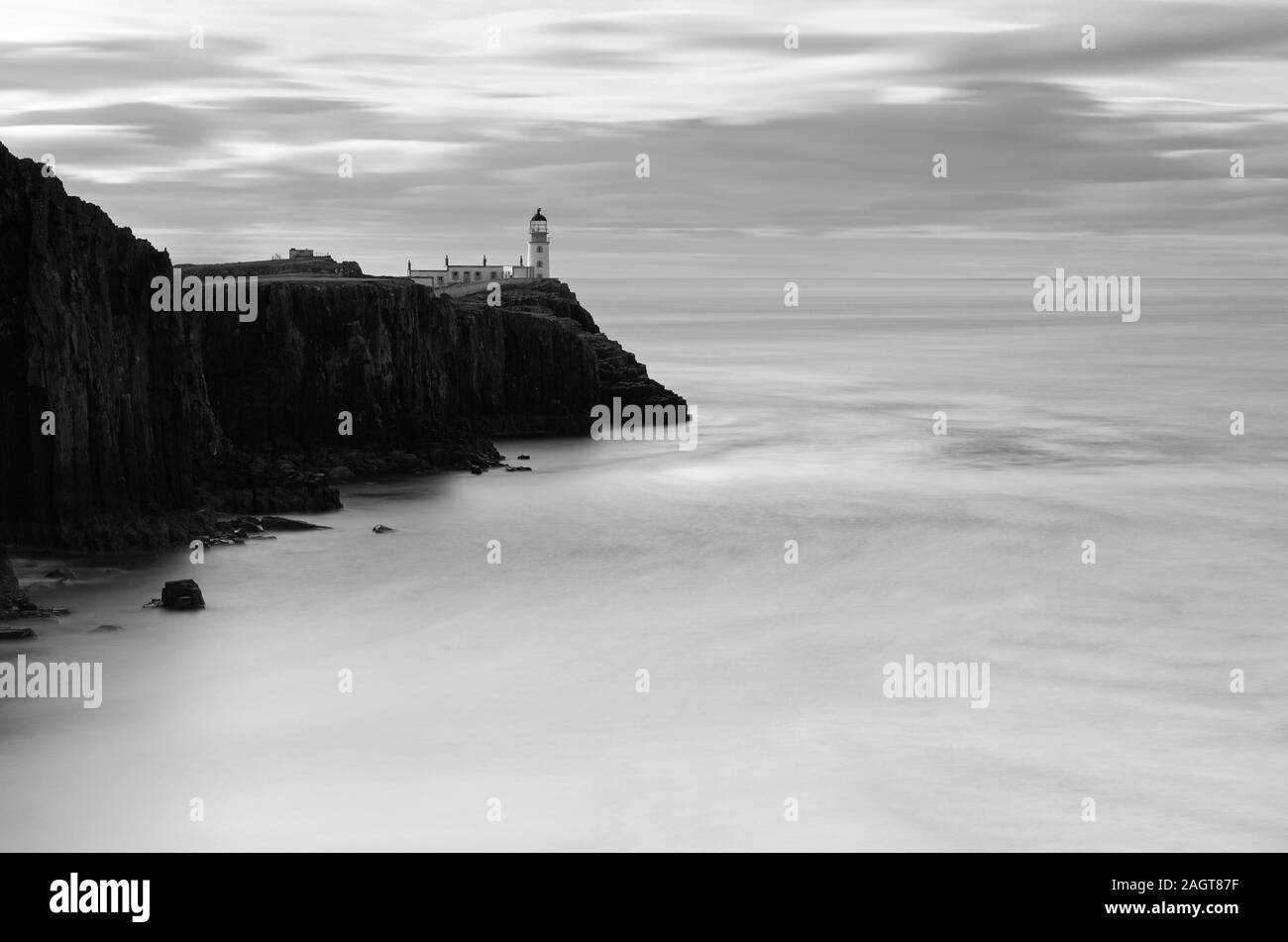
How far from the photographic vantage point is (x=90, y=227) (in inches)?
1817

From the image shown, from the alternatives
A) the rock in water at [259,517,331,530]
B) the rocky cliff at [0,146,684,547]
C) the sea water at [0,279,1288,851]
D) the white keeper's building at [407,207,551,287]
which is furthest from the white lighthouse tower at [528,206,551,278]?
the rock in water at [259,517,331,530]

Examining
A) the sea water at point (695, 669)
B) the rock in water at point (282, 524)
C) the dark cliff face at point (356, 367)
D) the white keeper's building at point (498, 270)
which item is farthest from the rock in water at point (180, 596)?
the white keeper's building at point (498, 270)

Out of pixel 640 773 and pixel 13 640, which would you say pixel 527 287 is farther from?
pixel 640 773

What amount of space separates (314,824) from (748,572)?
21585 millimetres

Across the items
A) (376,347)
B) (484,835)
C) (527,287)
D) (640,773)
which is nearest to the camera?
(484,835)

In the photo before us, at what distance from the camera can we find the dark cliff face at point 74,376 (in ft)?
146

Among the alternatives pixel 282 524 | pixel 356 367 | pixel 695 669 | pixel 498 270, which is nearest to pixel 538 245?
pixel 498 270

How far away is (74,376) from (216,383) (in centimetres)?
1570

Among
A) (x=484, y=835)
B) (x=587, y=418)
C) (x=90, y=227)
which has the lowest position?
(x=484, y=835)

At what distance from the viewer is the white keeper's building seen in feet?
327

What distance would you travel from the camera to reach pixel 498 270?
102 metres

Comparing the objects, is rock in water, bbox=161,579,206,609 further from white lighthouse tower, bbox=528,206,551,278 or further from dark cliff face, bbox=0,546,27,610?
white lighthouse tower, bbox=528,206,551,278

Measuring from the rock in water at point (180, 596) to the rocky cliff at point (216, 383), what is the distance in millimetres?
6539
